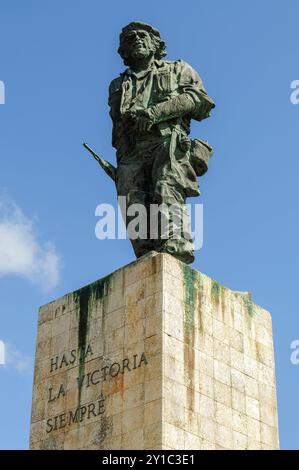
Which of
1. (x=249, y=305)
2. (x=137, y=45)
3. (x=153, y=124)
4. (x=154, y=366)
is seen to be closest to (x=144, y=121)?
(x=153, y=124)

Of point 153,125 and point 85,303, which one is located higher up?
point 153,125

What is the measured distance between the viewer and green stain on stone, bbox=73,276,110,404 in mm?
15133

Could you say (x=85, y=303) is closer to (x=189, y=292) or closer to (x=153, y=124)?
(x=189, y=292)

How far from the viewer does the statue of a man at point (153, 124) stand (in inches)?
634

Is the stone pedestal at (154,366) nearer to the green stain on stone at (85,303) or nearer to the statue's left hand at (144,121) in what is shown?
the green stain on stone at (85,303)

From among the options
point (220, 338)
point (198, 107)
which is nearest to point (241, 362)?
point (220, 338)

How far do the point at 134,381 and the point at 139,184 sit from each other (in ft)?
12.4

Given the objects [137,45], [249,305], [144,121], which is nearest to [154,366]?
[249,305]

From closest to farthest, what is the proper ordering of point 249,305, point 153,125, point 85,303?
point 85,303
point 249,305
point 153,125

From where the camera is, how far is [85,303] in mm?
15469

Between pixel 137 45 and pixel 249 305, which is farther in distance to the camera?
pixel 137 45

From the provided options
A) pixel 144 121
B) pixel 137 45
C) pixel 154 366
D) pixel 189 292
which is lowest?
pixel 154 366

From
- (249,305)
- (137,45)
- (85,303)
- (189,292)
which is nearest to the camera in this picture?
(189,292)

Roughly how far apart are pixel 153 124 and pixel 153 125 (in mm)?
48
